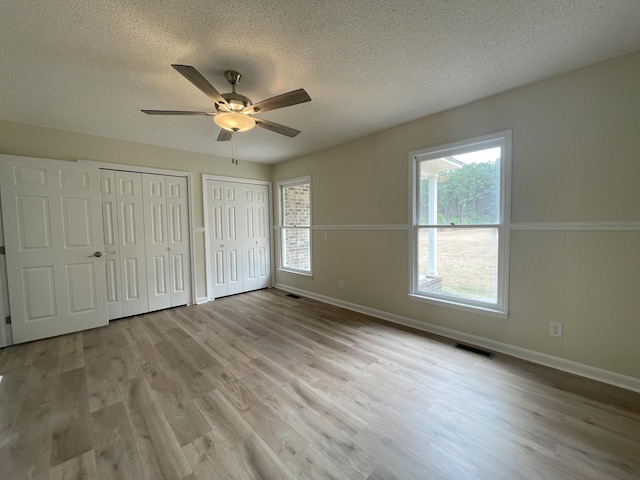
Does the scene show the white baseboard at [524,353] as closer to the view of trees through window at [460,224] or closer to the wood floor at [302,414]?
the wood floor at [302,414]

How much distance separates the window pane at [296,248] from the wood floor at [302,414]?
7.03 ft

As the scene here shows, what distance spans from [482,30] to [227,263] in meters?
4.49

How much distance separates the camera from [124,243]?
3.64 m

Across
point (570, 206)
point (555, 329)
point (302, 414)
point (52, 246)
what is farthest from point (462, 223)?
point (52, 246)

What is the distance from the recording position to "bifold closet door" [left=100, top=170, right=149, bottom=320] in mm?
3514

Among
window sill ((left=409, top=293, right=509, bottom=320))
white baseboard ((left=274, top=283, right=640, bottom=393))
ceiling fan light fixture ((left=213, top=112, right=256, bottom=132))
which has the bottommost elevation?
white baseboard ((left=274, top=283, right=640, bottom=393))

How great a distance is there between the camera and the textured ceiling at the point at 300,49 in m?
1.49

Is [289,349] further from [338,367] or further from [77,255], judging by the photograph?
[77,255]

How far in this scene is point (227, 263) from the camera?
4.70 meters

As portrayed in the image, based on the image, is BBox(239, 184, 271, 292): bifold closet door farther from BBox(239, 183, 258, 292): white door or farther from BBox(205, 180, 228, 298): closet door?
BBox(205, 180, 228, 298): closet door

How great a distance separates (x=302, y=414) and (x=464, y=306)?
6.66 feet

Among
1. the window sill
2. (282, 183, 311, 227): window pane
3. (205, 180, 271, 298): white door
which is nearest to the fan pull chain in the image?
(205, 180, 271, 298): white door

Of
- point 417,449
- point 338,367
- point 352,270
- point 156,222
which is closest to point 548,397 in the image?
point 417,449

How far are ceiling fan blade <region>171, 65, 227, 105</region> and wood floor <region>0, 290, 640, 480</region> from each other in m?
2.22
